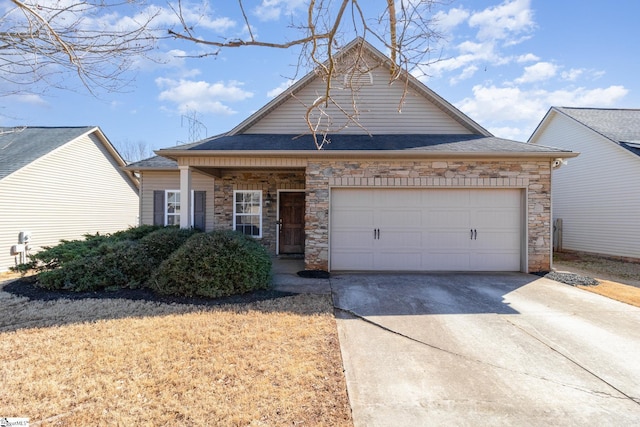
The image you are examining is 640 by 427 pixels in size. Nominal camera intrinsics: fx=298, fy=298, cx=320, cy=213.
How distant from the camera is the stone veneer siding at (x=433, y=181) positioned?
24.4 feet

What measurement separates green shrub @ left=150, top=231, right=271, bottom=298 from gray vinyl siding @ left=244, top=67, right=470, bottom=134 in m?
4.72

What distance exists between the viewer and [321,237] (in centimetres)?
756

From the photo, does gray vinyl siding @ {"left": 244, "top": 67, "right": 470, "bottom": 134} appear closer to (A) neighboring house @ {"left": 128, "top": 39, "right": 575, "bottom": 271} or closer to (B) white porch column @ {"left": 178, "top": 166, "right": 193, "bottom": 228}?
(A) neighboring house @ {"left": 128, "top": 39, "right": 575, "bottom": 271}

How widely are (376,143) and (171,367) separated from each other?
670 cm

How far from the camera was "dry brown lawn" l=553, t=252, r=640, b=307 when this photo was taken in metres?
6.00

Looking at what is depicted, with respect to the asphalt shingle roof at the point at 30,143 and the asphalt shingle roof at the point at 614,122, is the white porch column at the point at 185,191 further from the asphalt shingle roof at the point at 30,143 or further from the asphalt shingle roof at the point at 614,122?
the asphalt shingle roof at the point at 614,122

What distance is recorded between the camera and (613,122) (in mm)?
12148

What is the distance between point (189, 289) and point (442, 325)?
4.26m

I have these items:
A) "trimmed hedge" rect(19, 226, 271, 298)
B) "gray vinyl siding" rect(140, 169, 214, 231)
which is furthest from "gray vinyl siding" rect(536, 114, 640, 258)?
"gray vinyl siding" rect(140, 169, 214, 231)

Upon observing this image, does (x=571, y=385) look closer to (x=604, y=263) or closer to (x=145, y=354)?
(x=145, y=354)

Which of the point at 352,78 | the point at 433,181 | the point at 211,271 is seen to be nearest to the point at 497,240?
the point at 433,181

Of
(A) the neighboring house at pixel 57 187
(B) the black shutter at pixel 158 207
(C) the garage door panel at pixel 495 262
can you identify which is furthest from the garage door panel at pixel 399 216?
(A) the neighboring house at pixel 57 187

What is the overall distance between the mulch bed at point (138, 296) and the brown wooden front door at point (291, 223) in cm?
435

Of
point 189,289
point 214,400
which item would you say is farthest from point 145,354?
point 189,289
